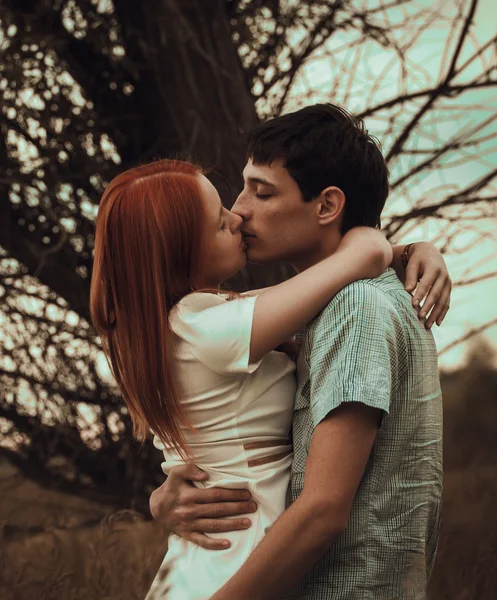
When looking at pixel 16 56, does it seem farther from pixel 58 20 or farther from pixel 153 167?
pixel 153 167

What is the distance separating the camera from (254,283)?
3.28 m

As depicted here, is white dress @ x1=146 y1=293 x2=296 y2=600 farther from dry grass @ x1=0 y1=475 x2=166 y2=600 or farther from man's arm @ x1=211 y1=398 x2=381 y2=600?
dry grass @ x1=0 y1=475 x2=166 y2=600

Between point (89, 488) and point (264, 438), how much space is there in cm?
227

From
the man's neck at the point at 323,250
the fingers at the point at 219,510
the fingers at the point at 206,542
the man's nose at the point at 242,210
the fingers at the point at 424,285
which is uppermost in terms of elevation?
the man's nose at the point at 242,210

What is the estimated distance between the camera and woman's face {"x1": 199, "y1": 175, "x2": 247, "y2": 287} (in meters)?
1.62

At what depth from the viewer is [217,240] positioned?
5.35 feet

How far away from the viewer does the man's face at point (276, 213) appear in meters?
1.67

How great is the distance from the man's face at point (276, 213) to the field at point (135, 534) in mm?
2000

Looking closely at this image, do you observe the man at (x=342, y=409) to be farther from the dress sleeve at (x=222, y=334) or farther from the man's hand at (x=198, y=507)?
the dress sleeve at (x=222, y=334)

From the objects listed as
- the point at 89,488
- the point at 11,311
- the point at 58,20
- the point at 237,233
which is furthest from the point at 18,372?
the point at 237,233

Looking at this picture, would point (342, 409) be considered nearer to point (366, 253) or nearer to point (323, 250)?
point (366, 253)

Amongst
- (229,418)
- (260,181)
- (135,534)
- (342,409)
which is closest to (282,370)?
(229,418)

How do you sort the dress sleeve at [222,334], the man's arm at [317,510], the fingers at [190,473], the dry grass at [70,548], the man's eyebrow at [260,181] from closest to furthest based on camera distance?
the man's arm at [317,510] < the dress sleeve at [222,334] < the fingers at [190,473] < the man's eyebrow at [260,181] < the dry grass at [70,548]

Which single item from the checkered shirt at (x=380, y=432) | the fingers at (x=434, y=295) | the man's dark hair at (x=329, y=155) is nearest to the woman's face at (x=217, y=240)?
the man's dark hair at (x=329, y=155)
